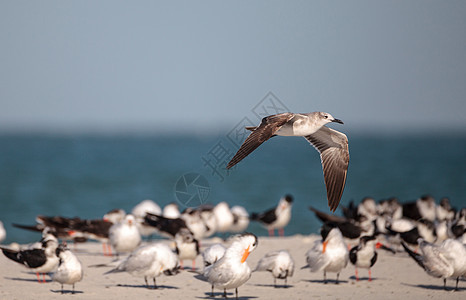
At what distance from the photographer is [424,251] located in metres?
11.2

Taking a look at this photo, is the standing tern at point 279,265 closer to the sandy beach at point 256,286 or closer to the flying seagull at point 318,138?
the sandy beach at point 256,286

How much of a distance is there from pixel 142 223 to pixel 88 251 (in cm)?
144

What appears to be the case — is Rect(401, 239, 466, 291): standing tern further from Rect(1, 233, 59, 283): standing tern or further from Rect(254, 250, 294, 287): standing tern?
Rect(1, 233, 59, 283): standing tern

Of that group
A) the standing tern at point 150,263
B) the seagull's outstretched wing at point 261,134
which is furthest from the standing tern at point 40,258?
the seagull's outstretched wing at point 261,134

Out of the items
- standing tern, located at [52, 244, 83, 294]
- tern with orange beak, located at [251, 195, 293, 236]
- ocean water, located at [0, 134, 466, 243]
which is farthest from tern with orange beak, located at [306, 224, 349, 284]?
tern with orange beak, located at [251, 195, 293, 236]

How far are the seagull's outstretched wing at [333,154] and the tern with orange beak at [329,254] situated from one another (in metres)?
1.08

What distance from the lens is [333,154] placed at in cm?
1132

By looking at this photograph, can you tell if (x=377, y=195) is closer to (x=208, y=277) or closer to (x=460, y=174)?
(x=460, y=174)

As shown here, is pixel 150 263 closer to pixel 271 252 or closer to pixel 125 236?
pixel 271 252

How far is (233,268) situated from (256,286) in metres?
1.54

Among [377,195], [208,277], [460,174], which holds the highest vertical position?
[460,174]

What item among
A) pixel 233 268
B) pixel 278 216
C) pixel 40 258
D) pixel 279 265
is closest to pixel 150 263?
pixel 233 268

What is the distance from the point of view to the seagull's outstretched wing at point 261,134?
28.6ft

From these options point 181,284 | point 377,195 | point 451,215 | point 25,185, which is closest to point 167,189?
point 25,185
